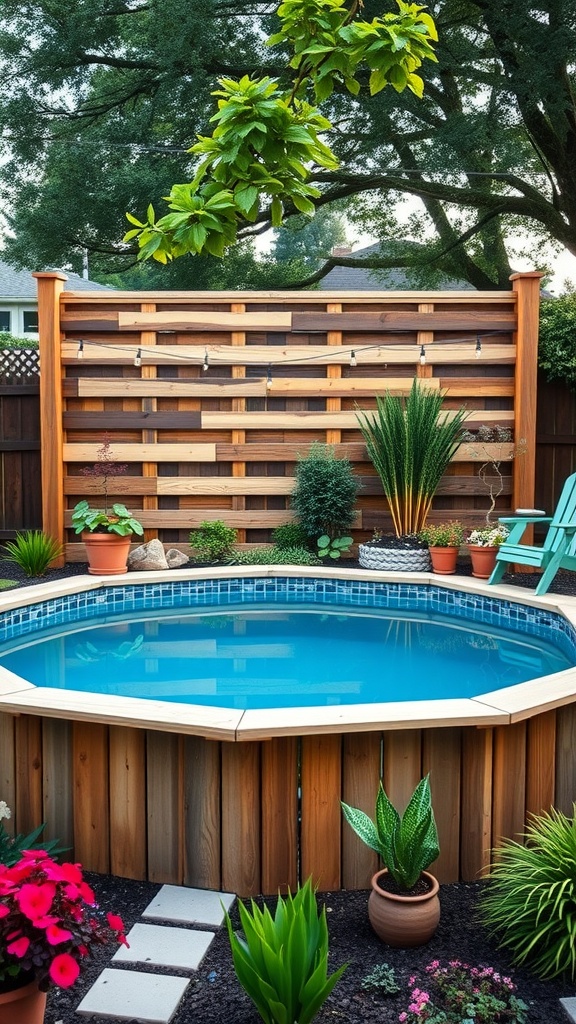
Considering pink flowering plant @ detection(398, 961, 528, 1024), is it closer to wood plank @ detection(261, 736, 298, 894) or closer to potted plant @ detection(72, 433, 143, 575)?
wood plank @ detection(261, 736, 298, 894)

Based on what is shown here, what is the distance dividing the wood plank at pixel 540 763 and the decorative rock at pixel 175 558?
4.33 meters

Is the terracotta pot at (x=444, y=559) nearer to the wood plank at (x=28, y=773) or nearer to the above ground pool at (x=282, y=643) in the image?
the above ground pool at (x=282, y=643)

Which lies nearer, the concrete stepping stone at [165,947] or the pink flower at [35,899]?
the pink flower at [35,899]

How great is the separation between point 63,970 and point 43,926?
0.30 ft

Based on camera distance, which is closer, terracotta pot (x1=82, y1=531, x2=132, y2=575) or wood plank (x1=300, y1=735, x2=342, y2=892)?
wood plank (x1=300, y1=735, x2=342, y2=892)

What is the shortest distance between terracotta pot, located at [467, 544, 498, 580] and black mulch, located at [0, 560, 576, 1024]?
3810 millimetres

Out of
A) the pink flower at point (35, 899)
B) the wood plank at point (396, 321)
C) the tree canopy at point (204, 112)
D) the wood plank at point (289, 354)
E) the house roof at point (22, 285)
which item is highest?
the house roof at point (22, 285)

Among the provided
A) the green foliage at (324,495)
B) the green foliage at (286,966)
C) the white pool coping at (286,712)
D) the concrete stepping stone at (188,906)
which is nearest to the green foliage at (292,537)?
the green foliage at (324,495)

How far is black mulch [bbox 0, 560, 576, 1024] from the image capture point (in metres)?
1.83

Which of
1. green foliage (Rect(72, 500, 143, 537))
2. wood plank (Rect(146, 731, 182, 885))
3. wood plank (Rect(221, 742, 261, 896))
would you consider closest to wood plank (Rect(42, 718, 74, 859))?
wood plank (Rect(146, 731, 182, 885))

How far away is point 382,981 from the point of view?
6.33 ft

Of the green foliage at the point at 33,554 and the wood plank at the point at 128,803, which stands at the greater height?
the green foliage at the point at 33,554

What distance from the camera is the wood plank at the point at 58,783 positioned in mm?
2551

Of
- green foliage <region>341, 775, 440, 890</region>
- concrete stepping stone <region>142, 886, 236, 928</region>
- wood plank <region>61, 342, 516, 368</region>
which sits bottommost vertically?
concrete stepping stone <region>142, 886, 236, 928</region>
